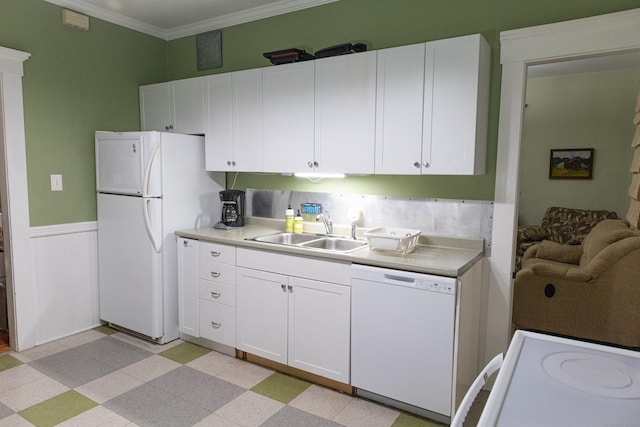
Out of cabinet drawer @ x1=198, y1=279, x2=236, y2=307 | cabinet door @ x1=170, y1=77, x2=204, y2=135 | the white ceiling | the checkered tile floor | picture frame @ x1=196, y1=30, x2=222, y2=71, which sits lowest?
the checkered tile floor

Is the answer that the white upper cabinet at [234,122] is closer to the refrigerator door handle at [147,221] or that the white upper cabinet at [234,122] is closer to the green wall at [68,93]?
the refrigerator door handle at [147,221]

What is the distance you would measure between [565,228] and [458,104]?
4135 millimetres

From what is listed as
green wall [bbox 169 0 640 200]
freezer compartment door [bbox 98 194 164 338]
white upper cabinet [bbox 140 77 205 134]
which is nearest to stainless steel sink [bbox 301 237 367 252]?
green wall [bbox 169 0 640 200]

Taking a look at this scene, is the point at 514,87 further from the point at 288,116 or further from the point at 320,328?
the point at 320,328

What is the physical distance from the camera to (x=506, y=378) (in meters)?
1.06

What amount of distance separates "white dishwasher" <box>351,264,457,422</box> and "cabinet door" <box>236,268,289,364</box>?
20.9 inches

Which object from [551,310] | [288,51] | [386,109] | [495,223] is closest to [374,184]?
[386,109]

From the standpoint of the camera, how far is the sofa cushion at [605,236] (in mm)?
3467

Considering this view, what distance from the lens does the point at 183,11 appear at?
11.5 ft

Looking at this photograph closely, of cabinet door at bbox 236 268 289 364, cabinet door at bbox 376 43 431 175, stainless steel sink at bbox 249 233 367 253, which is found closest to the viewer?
cabinet door at bbox 376 43 431 175

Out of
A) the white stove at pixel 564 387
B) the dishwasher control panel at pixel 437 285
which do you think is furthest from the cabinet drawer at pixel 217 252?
the white stove at pixel 564 387

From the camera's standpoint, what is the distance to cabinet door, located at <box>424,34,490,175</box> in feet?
7.75

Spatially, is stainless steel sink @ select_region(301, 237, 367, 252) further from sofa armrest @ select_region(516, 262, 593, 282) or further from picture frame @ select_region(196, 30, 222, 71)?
picture frame @ select_region(196, 30, 222, 71)

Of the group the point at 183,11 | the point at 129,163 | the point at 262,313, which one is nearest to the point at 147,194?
the point at 129,163
